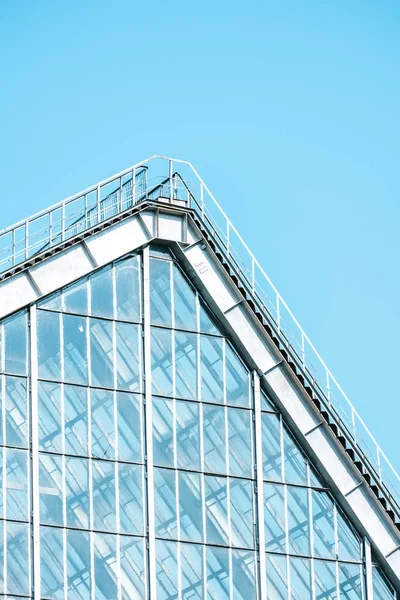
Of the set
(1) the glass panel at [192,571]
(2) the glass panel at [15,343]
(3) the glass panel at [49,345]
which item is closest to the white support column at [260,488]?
(1) the glass panel at [192,571]

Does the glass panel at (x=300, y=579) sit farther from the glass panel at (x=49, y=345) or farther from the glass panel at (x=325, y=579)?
the glass panel at (x=49, y=345)

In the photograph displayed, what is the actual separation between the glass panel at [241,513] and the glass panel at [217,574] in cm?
67

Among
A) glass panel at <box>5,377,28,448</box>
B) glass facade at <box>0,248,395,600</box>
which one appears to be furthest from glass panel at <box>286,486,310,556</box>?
glass panel at <box>5,377,28,448</box>

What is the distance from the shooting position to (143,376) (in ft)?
171

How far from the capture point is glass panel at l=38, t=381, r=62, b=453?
49688mm

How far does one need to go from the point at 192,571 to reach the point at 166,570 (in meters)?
0.88

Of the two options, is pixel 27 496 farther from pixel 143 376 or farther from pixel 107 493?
pixel 143 376

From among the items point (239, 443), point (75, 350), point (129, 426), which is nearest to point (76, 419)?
point (129, 426)

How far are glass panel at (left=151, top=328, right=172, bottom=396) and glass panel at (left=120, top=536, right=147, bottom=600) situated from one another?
488 centimetres

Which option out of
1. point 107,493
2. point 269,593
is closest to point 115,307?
point 107,493

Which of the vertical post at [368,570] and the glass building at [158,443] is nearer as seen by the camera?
the glass building at [158,443]

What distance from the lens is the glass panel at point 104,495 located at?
49594mm

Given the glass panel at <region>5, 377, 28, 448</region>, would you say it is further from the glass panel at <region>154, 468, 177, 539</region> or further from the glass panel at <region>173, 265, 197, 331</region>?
the glass panel at <region>173, 265, 197, 331</region>

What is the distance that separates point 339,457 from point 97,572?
32.2 feet
